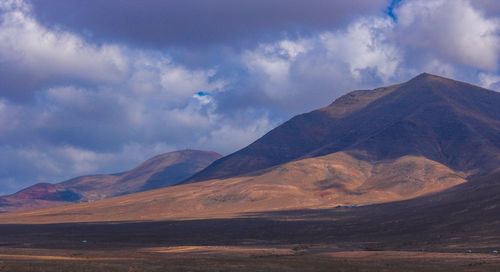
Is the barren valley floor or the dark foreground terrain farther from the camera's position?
the dark foreground terrain

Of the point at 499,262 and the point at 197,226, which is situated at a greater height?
the point at 197,226

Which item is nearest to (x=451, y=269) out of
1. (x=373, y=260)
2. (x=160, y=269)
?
(x=373, y=260)

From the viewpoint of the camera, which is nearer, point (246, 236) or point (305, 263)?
point (305, 263)

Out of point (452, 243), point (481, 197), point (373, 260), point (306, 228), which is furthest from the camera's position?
point (481, 197)

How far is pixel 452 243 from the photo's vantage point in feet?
367

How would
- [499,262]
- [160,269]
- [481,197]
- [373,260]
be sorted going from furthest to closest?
[481,197] < [373,260] < [499,262] < [160,269]

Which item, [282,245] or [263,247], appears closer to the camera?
[263,247]

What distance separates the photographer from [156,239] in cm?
14688

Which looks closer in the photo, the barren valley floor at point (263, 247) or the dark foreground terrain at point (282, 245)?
the barren valley floor at point (263, 247)

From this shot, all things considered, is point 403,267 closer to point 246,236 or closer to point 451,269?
point 451,269

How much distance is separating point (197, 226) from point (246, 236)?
37.1m

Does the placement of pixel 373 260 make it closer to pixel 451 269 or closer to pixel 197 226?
pixel 451 269

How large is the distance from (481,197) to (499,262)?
10862 cm

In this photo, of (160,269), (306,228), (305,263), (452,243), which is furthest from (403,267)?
(306,228)
